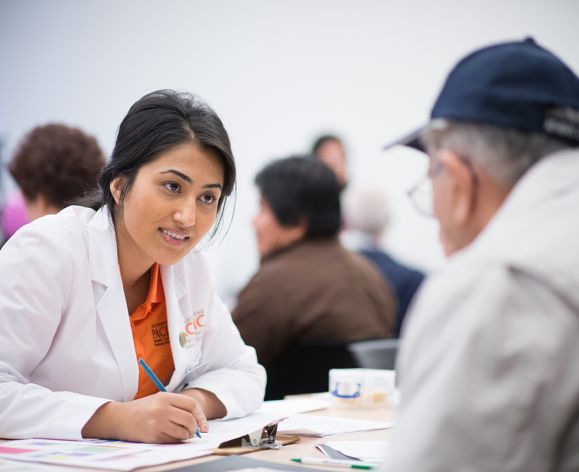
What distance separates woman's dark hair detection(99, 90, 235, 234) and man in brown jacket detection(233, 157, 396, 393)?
101cm

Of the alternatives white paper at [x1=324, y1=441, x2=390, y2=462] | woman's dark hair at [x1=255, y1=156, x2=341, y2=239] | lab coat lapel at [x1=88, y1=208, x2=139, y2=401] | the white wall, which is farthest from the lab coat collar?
the white wall

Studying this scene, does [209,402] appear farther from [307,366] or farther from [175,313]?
[307,366]

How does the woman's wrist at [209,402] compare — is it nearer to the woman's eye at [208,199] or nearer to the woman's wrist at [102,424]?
the woman's wrist at [102,424]

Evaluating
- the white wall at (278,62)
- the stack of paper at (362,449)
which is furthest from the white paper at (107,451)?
the white wall at (278,62)

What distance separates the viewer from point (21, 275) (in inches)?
59.8

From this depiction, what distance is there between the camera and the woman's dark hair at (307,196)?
9.77ft

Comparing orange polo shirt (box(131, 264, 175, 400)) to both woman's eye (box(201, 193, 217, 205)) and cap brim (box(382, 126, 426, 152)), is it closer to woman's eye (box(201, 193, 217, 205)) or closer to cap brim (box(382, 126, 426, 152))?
woman's eye (box(201, 193, 217, 205))

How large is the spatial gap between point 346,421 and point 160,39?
152 inches

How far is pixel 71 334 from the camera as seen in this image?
1.58 meters

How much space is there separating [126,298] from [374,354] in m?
0.94

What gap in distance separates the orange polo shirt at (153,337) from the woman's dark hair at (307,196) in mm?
1225

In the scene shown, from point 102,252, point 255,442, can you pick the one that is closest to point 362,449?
point 255,442

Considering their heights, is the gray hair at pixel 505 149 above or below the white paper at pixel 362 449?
above

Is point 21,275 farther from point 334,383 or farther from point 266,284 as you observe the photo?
point 266,284
